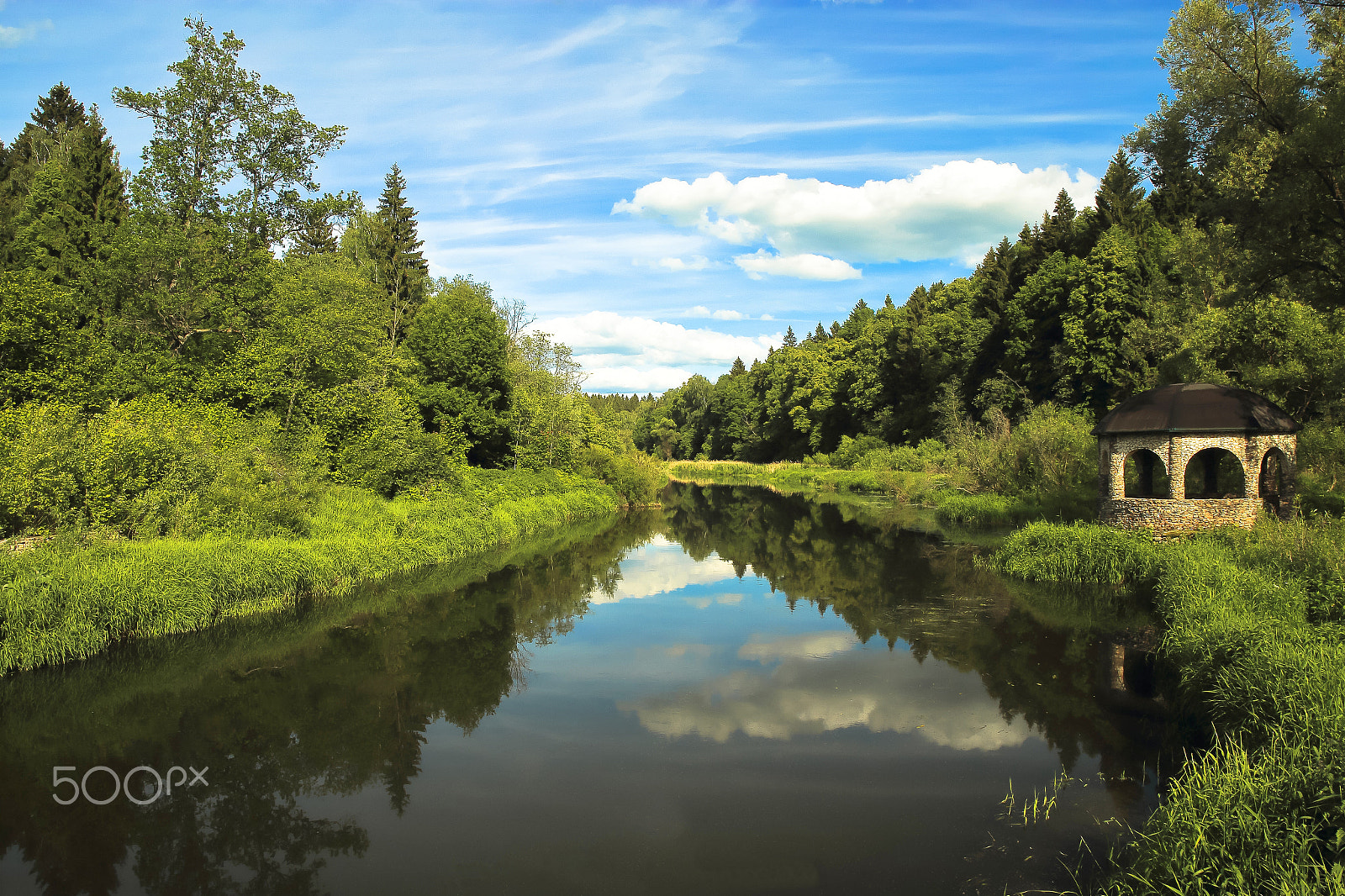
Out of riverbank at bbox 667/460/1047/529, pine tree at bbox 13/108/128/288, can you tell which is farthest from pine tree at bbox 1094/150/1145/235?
pine tree at bbox 13/108/128/288

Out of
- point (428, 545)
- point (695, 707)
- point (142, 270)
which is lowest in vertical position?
Result: point (695, 707)

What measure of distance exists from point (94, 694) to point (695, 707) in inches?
372

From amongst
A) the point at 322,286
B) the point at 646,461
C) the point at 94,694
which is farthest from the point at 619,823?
the point at 646,461

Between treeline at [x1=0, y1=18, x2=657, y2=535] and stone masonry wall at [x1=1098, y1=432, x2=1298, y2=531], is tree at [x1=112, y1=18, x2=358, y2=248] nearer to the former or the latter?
treeline at [x1=0, y1=18, x2=657, y2=535]

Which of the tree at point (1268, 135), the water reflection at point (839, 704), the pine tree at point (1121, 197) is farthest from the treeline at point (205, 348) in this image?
the pine tree at point (1121, 197)

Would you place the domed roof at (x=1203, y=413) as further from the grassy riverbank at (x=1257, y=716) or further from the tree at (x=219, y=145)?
the tree at (x=219, y=145)

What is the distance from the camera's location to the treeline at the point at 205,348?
52.2ft

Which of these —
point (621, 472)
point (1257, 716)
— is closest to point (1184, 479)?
point (1257, 716)

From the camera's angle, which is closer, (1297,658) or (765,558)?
(1297,658)

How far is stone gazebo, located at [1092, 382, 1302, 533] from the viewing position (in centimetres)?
1841

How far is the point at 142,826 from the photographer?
7.80 metres

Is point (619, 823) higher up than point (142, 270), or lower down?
lower down

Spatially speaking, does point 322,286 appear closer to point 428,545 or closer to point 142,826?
point 428,545

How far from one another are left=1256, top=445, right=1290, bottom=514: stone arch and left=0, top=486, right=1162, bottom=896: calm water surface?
7619 millimetres
